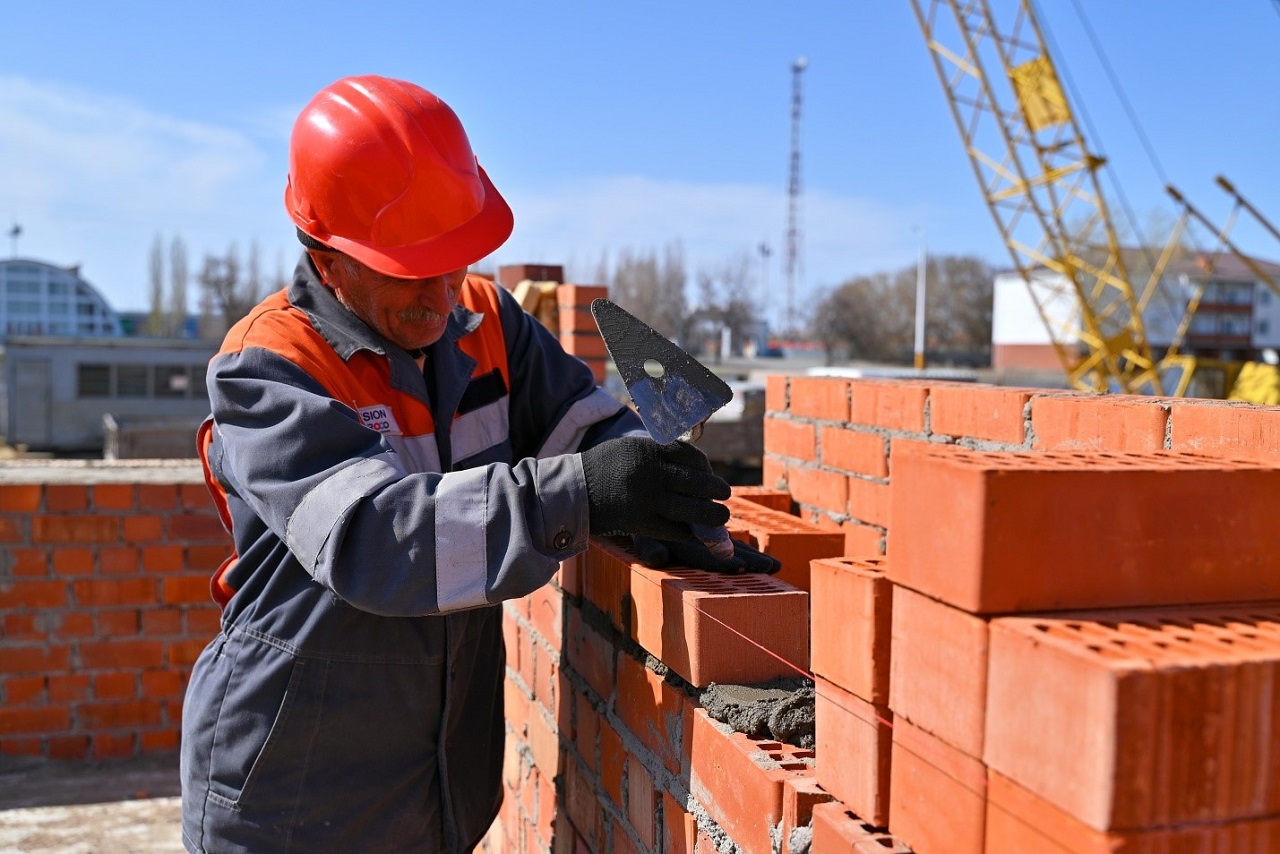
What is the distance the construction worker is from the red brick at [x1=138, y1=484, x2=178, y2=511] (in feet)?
10.2

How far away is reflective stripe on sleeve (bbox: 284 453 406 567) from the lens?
63.8 inches

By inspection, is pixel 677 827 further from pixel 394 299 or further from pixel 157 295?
pixel 157 295

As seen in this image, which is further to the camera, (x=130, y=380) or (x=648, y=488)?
(x=130, y=380)

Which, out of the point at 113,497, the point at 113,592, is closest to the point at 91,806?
the point at 113,592

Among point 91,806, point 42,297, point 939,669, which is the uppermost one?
point 42,297

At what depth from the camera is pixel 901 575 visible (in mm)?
1195

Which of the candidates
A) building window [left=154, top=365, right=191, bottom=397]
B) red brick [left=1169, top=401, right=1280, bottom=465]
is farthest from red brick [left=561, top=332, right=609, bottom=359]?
building window [left=154, top=365, right=191, bottom=397]

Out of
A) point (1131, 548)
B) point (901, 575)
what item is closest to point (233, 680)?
point (901, 575)

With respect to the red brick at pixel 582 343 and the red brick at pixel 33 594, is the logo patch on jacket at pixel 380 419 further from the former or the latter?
the red brick at pixel 582 343

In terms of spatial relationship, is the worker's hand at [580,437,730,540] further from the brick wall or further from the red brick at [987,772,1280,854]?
the red brick at [987,772,1280,854]

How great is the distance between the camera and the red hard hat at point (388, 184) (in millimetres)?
1951

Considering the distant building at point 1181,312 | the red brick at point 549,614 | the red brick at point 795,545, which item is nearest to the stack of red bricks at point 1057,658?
the red brick at point 795,545

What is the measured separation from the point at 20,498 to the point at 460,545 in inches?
163

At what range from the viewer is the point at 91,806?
4.47 metres
